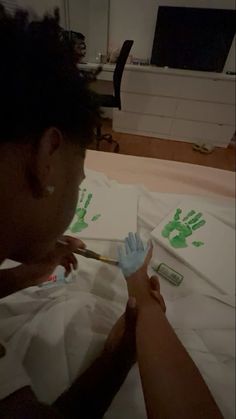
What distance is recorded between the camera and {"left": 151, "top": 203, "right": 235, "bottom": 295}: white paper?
24.4 inches

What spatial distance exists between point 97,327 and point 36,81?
0.48 metres

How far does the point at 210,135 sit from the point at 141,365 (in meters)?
0.83

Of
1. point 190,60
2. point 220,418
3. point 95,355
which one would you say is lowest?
point 95,355

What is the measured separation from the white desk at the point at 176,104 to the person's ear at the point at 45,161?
0.28 metres

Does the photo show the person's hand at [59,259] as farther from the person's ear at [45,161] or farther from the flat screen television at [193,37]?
the flat screen television at [193,37]

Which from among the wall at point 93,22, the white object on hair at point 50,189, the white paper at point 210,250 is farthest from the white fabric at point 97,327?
the wall at point 93,22

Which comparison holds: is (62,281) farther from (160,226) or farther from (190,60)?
(190,60)

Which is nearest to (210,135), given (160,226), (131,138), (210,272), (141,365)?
(131,138)

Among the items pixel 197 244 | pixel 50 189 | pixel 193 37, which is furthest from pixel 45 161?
pixel 197 244

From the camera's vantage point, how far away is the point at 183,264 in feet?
2.14

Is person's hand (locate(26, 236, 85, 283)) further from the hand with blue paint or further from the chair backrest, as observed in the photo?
the chair backrest

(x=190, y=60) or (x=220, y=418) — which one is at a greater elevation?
(x=190, y=60)

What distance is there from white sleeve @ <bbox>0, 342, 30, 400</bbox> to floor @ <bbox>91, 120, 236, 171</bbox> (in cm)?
64

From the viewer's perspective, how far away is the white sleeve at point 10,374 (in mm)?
370
